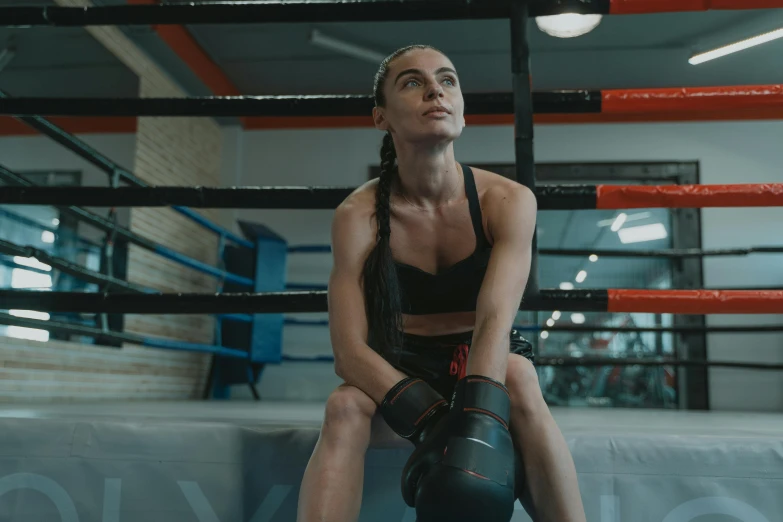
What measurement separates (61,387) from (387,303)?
10.1ft

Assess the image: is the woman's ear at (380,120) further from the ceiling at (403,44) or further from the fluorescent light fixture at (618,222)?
the fluorescent light fixture at (618,222)

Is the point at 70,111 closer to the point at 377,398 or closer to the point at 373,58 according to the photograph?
the point at 377,398

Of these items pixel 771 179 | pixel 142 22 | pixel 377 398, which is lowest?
pixel 377 398

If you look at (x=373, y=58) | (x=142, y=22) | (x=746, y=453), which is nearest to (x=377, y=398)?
(x=746, y=453)

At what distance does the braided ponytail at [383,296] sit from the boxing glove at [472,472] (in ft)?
1.12

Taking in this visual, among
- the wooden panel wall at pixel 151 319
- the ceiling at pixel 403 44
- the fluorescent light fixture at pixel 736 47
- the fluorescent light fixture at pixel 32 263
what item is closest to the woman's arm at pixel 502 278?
the wooden panel wall at pixel 151 319

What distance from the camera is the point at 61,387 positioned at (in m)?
3.79

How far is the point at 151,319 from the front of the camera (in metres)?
5.12

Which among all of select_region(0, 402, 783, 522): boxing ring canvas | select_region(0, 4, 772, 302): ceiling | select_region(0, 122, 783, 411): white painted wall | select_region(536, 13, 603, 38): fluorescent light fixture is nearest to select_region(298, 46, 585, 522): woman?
select_region(0, 402, 783, 522): boxing ring canvas

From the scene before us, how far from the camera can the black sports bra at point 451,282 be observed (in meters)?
1.46

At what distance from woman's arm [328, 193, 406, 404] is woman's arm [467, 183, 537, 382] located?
17 cm

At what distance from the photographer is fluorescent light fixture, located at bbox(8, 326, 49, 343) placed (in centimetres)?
346

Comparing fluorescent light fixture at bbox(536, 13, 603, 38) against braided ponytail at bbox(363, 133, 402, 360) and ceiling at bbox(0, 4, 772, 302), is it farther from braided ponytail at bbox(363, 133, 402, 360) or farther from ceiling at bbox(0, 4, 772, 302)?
braided ponytail at bbox(363, 133, 402, 360)

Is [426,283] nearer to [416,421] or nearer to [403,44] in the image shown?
[416,421]
